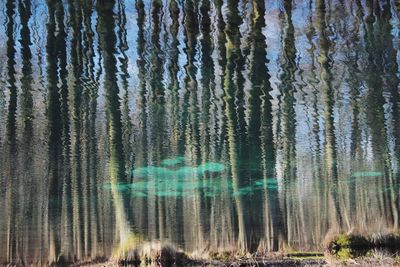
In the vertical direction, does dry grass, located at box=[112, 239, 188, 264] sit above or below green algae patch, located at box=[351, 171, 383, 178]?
below

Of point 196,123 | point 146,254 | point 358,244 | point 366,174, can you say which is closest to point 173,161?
point 196,123

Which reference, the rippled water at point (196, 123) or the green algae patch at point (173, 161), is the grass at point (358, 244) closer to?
the rippled water at point (196, 123)

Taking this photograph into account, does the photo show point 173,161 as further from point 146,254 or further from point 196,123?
point 146,254

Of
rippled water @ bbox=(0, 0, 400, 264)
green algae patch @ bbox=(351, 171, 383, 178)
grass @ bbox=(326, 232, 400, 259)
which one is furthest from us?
green algae patch @ bbox=(351, 171, 383, 178)

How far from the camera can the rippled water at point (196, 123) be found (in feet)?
20.1

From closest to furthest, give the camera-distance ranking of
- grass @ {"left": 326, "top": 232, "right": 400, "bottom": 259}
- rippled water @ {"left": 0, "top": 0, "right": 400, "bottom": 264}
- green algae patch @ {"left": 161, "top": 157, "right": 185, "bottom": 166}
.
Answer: rippled water @ {"left": 0, "top": 0, "right": 400, "bottom": 264}
green algae patch @ {"left": 161, "top": 157, "right": 185, "bottom": 166}
grass @ {"left": 326, "top": 232, "right": 400, "bottom": 259}

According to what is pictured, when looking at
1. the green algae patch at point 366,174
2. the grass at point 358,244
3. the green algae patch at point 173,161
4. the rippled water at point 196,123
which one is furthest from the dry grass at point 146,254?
the green algae patch at point 366,174

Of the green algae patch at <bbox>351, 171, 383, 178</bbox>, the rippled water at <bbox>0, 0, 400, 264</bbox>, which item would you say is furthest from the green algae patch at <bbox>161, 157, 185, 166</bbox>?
the green algae patch at <bbox>351, 171, 383, 178</bbox>

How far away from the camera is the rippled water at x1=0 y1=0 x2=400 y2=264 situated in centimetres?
611

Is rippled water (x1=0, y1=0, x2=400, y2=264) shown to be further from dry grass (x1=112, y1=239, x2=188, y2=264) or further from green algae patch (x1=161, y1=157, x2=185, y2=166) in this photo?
dry grass (x1=112, y1=239, x2=188, y2=264)

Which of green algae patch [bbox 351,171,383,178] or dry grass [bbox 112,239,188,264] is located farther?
green algae patch [bbox 351,171,383,178]

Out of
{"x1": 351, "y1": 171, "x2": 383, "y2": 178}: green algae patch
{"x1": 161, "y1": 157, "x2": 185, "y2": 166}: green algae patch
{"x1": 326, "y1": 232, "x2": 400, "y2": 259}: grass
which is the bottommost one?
{"x1": 326, "y1": 232, "x2": 400, "y2": 259}: grass

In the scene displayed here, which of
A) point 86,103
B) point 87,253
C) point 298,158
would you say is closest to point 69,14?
point 86,103

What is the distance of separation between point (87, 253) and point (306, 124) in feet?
24.0
